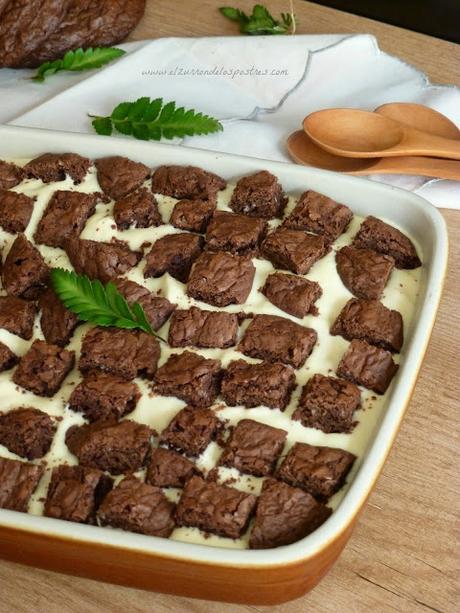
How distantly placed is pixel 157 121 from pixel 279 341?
0.82 m

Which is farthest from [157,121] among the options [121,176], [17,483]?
[17,483]

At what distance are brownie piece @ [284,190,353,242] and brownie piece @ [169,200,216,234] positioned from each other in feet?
0.60

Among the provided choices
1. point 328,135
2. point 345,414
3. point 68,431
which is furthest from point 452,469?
point 328,135

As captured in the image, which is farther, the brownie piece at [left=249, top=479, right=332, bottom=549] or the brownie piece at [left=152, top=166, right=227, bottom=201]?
the brownie piece at [left=152, top=166, right=227, bottom=201]

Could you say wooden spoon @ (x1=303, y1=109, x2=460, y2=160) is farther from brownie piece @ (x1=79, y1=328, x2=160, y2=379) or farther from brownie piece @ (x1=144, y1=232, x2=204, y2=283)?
brownie piece @ (x1=79, y1=328, x2=160, y2=379)

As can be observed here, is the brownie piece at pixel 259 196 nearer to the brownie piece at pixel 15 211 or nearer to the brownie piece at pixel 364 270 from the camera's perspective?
the brownie piece at pixel 364 270

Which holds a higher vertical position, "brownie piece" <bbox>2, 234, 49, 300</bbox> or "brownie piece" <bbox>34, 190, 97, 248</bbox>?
"brownie piece" <bbox>34, 190, 97, 248</bbox>

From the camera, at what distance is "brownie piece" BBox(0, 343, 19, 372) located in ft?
6.20

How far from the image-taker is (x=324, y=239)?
2035 mm

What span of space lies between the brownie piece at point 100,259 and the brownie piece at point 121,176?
0.17 m

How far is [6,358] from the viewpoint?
1892 mm

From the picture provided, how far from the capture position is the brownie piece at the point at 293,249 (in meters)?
1.97

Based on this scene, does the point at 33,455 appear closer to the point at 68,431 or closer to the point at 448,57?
the point at 68,431

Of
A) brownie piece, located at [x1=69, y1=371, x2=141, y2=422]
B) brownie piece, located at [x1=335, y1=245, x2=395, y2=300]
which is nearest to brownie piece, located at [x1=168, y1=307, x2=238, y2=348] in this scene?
brownie piece, located at [x1=69, y1=371, x2=141, y2=422]
